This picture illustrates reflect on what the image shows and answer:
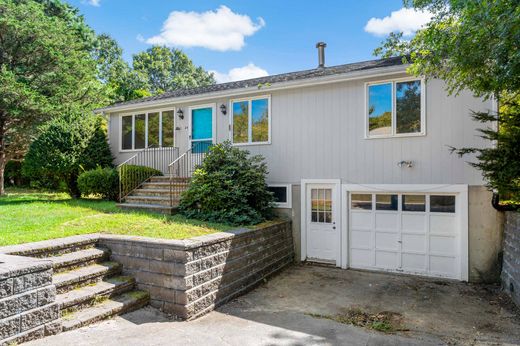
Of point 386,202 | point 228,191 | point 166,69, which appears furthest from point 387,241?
point 166,69

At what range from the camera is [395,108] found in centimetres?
794

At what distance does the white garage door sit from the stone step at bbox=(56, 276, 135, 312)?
550 centimetres

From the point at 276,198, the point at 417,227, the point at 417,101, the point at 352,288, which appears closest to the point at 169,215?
the point at 276,198

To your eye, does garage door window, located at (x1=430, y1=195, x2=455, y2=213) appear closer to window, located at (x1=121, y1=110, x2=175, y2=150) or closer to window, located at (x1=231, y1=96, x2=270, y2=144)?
window, located at (x1=231, y1=96, x2=270, y2=144)

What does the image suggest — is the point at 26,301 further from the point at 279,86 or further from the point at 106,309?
the point at 279,86

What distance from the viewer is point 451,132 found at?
7.37 m

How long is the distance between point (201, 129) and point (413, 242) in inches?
275

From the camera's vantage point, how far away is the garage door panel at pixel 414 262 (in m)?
7.71

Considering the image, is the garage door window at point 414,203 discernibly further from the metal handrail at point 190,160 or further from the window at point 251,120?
the metal handrail at point 190,160

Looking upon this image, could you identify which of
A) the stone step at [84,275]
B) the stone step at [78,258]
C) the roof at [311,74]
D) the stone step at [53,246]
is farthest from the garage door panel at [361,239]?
the stone step at [53,246]

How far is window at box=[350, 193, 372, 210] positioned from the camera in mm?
8273

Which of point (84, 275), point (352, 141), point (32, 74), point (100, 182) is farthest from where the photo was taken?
point (32, 74)

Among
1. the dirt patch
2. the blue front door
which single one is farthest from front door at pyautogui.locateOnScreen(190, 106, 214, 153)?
the dirt patch

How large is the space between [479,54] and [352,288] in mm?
4800
